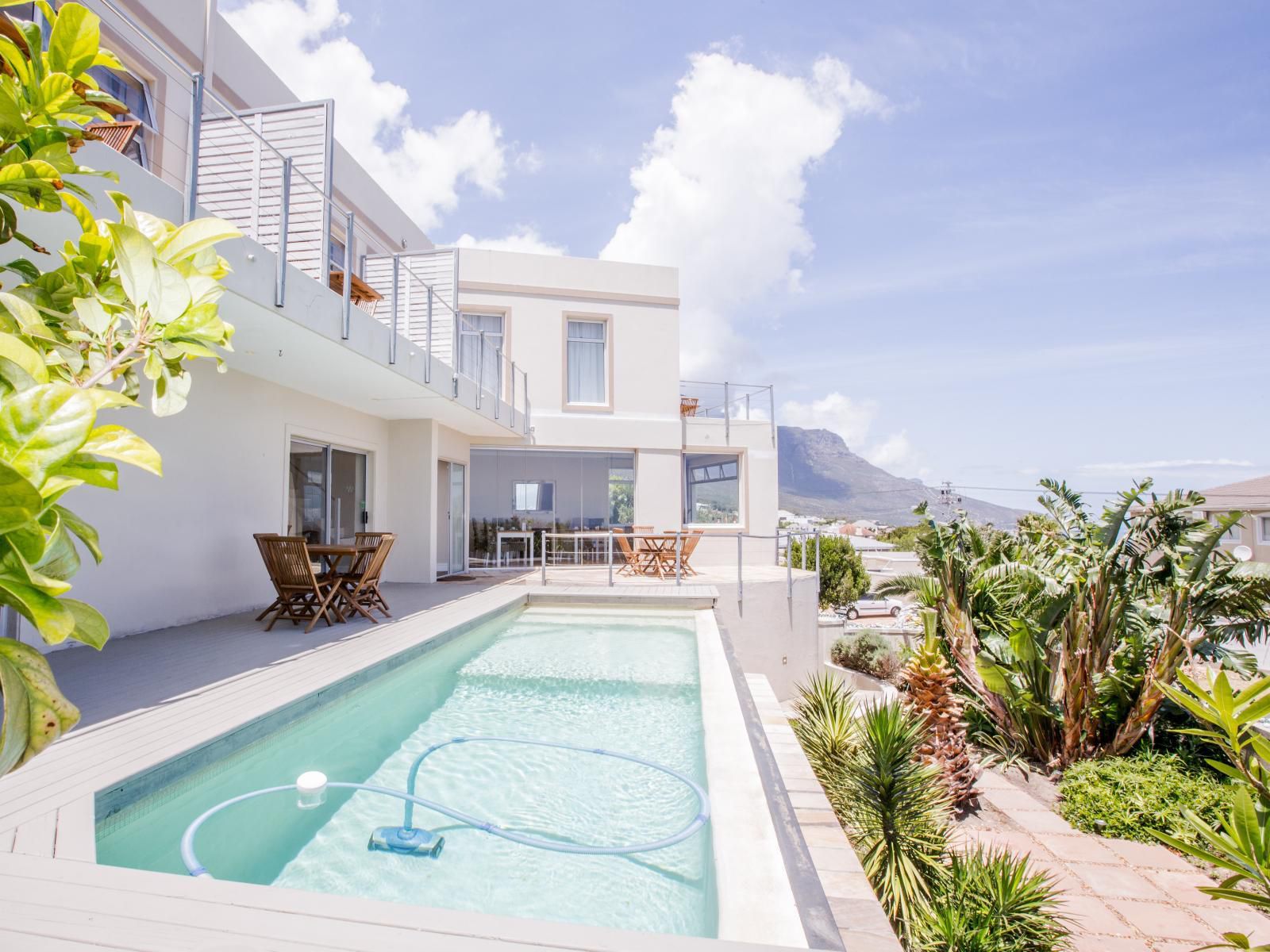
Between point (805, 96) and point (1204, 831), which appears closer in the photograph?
point (1204, 831)

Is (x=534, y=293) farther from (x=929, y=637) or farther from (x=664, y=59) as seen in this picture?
(x=929, y=637)

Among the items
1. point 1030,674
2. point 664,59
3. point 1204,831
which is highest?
point 664,59

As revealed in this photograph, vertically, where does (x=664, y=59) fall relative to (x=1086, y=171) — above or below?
below

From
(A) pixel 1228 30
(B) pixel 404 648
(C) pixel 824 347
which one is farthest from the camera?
(C) pixel 824 347

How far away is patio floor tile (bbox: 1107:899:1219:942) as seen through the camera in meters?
4.46

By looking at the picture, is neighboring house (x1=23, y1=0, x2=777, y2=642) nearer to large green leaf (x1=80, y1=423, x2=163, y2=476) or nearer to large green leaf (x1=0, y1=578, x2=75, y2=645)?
large green leaf (x1=80, y1=423, x2=163, y2=476)

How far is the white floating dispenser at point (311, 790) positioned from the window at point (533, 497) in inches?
464

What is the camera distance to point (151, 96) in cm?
729

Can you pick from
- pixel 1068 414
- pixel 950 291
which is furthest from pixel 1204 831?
pixel 1068 414

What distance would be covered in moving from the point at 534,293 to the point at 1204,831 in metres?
15.1

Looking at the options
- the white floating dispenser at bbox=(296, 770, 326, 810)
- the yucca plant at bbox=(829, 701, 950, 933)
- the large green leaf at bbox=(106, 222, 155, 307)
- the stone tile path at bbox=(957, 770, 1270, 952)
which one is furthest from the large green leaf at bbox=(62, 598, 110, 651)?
the stone tile path at bbox=(957, 770, 1270, 952)

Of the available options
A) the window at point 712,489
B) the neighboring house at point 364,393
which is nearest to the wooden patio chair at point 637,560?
the neighboring house at point 364,393

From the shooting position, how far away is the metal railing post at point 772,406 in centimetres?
1569

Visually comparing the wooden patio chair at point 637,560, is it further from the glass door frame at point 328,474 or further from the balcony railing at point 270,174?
the balcony railing at point 270,174
